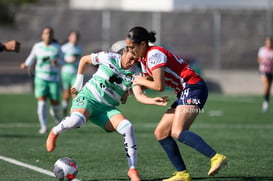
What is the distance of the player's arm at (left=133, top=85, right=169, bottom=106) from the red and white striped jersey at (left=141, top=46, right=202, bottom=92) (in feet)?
0.80

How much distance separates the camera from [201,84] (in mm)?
9086

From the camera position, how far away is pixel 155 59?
8516 mm

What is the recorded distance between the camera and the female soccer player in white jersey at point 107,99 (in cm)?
902

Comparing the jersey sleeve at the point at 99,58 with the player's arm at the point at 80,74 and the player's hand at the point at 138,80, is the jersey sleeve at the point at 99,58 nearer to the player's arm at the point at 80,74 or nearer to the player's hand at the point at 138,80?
the player's arm at the point at 80,74

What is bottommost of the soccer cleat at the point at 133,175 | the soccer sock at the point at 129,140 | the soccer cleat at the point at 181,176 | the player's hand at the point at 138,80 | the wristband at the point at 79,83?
the soccer cleat at the point at 181,176

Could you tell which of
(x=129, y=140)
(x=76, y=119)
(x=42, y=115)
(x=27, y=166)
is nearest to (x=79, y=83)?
(x=76, y=119)

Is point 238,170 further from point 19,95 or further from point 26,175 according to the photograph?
point 19,95

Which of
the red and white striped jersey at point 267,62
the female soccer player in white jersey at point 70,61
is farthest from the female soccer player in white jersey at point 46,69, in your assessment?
the red and white striped jersey at point 267,62

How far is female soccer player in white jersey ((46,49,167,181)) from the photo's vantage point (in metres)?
9.02

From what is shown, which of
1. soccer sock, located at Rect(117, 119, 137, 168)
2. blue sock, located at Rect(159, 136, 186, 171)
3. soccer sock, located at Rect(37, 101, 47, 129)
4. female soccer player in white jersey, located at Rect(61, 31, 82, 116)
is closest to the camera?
soccer sock, located at Rect(117, 119, 137, 168)

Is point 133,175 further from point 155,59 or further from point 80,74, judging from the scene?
point 80,74

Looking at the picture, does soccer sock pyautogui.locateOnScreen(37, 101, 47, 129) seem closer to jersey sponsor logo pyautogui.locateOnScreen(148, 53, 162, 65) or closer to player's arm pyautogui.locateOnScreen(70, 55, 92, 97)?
player's arm pyautogui.locateOnScreen(70, 55, 92, 97)

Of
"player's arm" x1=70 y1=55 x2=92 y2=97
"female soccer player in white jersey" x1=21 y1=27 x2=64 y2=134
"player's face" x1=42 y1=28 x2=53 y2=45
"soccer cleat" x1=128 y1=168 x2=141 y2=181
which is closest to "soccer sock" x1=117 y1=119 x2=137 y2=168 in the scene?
"soccer cleat" x1=128 y1=168 x2=141 y2=181

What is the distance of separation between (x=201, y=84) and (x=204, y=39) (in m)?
27.1
